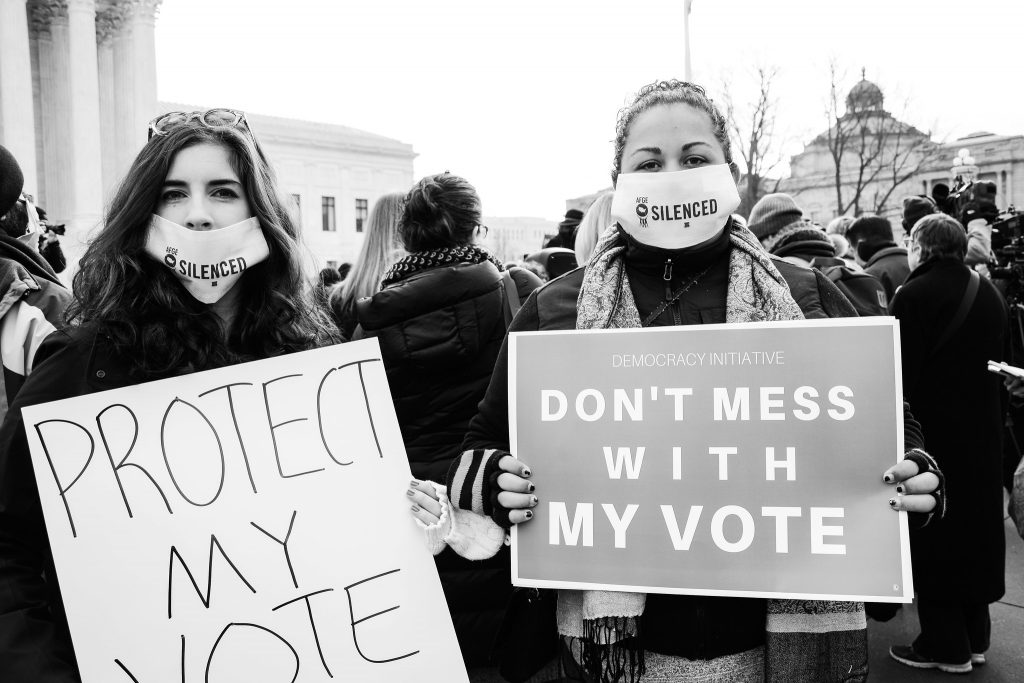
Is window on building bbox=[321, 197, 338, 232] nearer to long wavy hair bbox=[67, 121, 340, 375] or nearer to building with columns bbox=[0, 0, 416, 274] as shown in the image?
building with columns bbox=[0, 0, 416, 274]

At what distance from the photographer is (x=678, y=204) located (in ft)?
6.19

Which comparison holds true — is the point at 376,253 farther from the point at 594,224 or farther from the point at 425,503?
the point at 425,503

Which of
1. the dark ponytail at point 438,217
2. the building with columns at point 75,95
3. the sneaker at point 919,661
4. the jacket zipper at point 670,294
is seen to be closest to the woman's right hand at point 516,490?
the jacket zipper at point 670,294

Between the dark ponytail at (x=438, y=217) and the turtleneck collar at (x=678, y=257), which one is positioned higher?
the dark ponytail at (x=438, y=217)

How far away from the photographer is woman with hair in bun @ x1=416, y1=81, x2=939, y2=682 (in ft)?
5.55

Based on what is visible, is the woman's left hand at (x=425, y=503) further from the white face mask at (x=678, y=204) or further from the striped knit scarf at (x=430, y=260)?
the striped knit scarf at (x=430, y=260)

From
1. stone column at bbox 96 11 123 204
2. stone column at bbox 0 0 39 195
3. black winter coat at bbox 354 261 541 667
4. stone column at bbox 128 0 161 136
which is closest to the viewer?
black winter coat at bbox 354 261 541 667

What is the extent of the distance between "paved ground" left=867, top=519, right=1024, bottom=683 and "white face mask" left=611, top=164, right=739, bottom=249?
3.47 meters

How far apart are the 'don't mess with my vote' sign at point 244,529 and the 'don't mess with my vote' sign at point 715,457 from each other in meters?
0.32

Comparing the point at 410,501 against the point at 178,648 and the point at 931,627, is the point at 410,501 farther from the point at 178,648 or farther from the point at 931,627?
the point at 931,627

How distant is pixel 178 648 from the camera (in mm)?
1649

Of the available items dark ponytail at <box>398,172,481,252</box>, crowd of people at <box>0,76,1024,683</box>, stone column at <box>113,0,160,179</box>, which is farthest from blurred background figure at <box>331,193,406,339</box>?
stone column at <box>113,0,160,179</box>

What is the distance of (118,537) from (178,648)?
0.26 meters

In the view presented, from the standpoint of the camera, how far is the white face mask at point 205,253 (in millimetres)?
Answer: 1848
